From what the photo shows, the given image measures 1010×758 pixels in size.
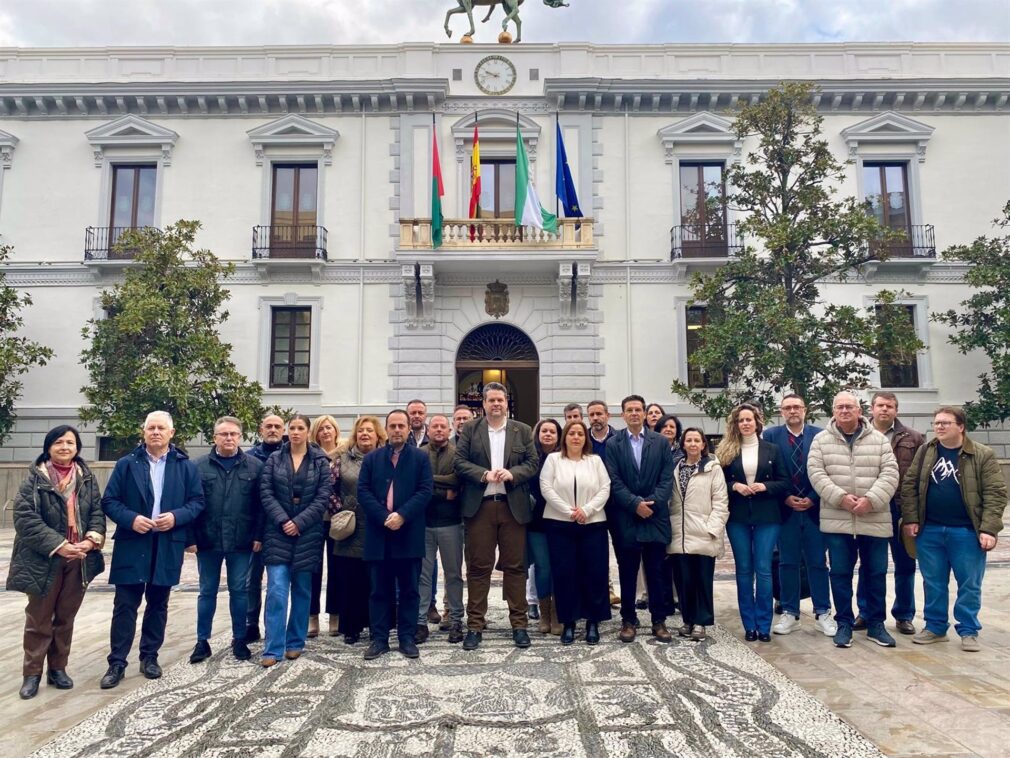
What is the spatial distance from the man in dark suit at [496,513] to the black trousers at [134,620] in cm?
225

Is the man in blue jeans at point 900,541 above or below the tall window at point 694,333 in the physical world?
below

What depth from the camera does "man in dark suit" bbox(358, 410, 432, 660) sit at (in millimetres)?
5152

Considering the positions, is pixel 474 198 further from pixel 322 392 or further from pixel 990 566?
pixel 990 566

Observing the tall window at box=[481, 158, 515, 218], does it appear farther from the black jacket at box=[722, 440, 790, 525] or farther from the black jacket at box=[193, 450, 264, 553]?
the black jacket at box=[193, 450, 264, 553]

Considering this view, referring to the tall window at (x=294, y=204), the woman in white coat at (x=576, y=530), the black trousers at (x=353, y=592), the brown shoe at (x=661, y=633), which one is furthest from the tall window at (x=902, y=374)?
the black trousers at (x=353, y=592)

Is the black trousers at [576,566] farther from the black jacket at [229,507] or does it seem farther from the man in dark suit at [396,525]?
the black jacket at [229,507]

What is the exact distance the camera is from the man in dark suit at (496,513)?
5.43 m

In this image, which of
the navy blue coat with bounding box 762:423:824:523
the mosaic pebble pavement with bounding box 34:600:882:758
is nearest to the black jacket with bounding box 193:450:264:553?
the mosaic pebble pavement with bounding box 34:600:882:758

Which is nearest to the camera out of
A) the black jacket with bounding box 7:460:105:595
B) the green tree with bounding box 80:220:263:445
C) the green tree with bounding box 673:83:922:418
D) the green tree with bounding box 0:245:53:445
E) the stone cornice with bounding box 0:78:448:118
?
the black jacket with bounding box 7:460:105:595

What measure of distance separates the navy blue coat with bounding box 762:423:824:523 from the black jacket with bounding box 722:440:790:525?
0.07 meters

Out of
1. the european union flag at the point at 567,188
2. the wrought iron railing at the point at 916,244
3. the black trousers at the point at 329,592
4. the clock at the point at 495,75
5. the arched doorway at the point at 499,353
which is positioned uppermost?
the clock at the point at 495,75

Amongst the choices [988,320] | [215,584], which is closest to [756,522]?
[215,584]

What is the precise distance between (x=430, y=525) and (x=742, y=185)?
10.8m

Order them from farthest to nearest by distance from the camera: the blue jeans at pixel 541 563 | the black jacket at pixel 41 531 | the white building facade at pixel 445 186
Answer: the white building facade at pixel 445 186 < the blue jeans at pixel 541 563 < the black jacket at pixel 41 531
